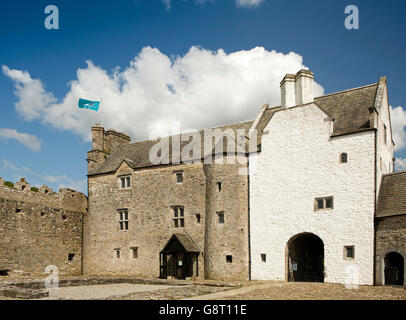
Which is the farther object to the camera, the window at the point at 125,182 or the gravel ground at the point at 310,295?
the window at the point at 125,182

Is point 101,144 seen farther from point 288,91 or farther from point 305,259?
point 305,259

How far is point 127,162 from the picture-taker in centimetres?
3139

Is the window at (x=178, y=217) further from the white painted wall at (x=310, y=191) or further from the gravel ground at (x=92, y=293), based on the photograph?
the gravel ground at (x=92, y=293)

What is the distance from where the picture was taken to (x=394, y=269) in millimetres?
20094

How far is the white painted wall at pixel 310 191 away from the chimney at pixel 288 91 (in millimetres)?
2059

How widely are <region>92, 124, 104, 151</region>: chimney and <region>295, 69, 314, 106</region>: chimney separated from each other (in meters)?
17.0

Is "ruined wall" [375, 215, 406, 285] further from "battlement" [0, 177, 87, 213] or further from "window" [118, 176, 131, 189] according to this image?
"battlement" [0, 177, 87, 213]

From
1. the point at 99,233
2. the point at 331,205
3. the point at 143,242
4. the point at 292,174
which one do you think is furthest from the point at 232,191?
the point at 99,233

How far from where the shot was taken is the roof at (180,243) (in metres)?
26.4

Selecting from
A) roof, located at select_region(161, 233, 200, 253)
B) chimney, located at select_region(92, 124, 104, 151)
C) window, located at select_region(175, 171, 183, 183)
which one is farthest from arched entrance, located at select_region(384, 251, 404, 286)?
chimney, located at select_region(92, 124, 104, 151)

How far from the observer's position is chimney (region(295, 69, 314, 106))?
25781mm

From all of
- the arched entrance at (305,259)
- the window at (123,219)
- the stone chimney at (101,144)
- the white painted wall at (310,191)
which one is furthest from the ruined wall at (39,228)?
the arched entrance at (305,259)

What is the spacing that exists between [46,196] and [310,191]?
61.8ft

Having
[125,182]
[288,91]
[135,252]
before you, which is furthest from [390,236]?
[125,182]
